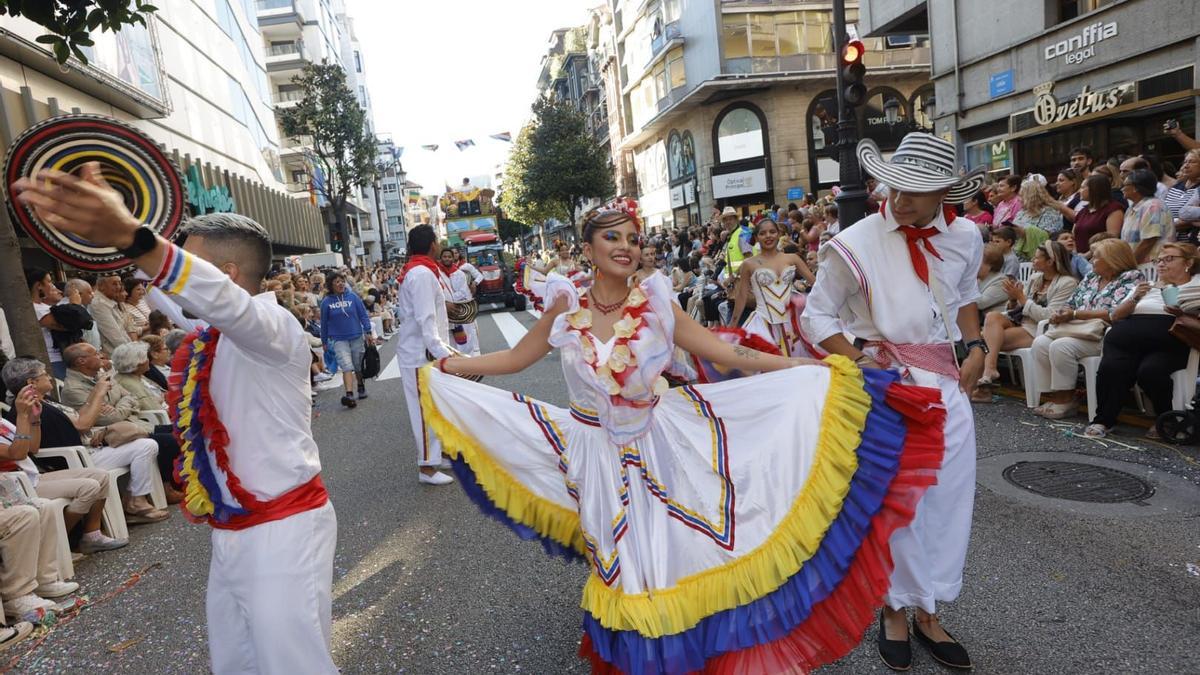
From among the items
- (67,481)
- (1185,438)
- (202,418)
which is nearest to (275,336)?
(202,418)

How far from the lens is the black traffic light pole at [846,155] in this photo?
34.0 ft

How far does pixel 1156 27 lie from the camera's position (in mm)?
13219

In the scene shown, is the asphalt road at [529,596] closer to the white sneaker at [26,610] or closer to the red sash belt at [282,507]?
the white sneaker at [26,610]

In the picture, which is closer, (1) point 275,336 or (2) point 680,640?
(1) point 275,336

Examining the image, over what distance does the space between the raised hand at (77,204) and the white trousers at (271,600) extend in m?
1.05

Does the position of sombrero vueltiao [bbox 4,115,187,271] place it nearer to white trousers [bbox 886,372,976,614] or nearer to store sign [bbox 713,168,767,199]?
white trousers [bbox 886,372,976,614]

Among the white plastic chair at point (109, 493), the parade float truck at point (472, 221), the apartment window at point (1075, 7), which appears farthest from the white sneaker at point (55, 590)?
the parade float truck at point (472, 221)

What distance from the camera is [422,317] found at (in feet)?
19.2

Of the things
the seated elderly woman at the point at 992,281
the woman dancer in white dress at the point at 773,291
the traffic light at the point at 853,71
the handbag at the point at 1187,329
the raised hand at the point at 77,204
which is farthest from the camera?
the traffic light at the point at 853,71

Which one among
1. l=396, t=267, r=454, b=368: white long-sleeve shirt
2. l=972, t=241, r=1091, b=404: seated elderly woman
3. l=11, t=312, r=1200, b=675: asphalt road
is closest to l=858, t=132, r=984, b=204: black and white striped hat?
l=11, t=312, r=1200, b=675: asphalt road

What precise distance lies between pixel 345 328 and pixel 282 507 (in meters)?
8.06

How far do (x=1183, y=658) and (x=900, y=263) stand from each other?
1846 mm

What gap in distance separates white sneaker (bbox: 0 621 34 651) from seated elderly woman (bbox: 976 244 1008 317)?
8.06 m

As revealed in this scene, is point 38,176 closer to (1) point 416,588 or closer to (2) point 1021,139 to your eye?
(1) point 416,588
